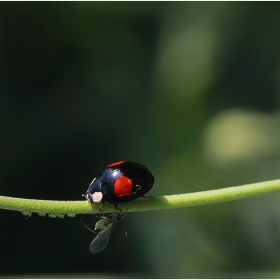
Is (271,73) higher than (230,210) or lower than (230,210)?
higher

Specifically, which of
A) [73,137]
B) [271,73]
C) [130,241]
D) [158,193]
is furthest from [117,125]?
[271,73]

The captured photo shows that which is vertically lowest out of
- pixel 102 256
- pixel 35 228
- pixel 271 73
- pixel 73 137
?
pixel 102 256

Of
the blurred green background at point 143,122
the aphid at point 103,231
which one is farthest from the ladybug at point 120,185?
the blurred green background at point 143,122

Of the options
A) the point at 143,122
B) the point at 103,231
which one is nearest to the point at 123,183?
the point at 103,231

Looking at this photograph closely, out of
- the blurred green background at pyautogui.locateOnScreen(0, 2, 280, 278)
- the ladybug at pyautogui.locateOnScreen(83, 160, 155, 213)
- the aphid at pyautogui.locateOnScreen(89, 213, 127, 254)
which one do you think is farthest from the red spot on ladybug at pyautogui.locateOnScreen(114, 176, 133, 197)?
the blurred green background at pyautogui.locateOnScreen(0, 2, 280, 278)

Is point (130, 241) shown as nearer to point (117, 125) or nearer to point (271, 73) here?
point (117, 125)

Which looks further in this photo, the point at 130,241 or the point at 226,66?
the point at 226,66

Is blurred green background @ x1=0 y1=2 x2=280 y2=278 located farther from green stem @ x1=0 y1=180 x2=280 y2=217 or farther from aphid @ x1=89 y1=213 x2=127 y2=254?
green stem @ x1=0 y1=180 x2=280 y2=217
